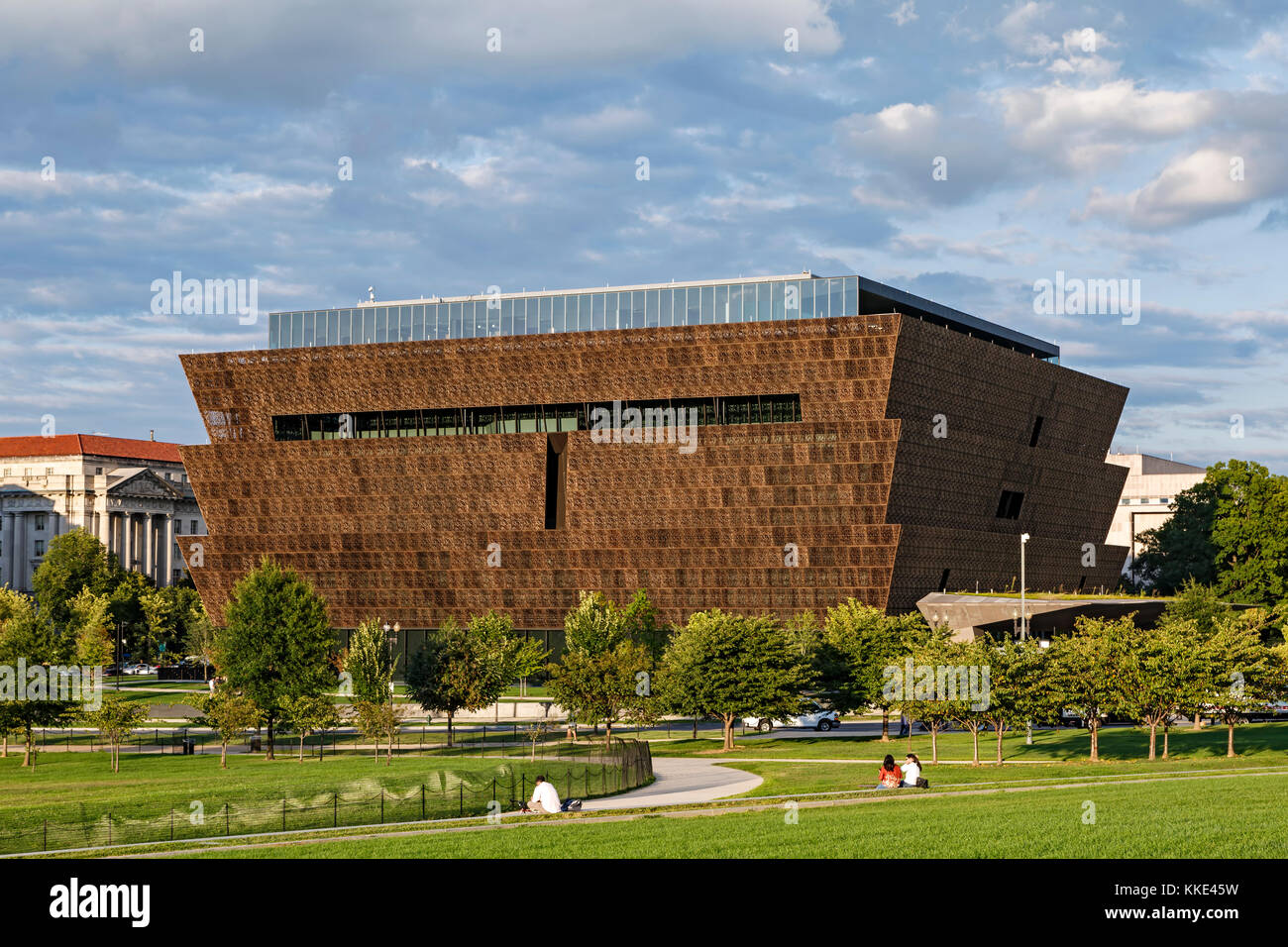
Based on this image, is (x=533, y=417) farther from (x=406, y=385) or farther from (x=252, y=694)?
(x=252, y=694)

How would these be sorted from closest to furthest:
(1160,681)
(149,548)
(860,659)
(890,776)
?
(890,776), (1160,681), (860,659), (149,548)

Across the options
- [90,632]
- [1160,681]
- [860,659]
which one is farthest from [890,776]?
[90,632]

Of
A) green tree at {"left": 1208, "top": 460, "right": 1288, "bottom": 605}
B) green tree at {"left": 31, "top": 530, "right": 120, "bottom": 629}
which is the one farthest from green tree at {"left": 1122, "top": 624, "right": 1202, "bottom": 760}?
green tree at {"left": 31, "top": 530, "right": 120, "bottom": 629}

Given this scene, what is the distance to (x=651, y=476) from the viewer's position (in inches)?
3819

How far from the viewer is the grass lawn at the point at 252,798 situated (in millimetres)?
28109

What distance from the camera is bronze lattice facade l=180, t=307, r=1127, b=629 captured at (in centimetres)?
9281

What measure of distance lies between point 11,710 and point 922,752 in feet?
133

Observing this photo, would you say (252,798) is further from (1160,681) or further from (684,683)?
(1160,681)

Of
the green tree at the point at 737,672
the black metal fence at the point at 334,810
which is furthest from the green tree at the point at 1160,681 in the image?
the black metal fence at the point at 334,810

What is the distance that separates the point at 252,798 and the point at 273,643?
35.8m

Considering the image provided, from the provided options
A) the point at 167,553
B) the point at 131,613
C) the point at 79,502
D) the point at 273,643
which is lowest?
the point at 131,613

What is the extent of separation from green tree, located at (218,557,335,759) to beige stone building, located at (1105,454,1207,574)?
4931 inches
